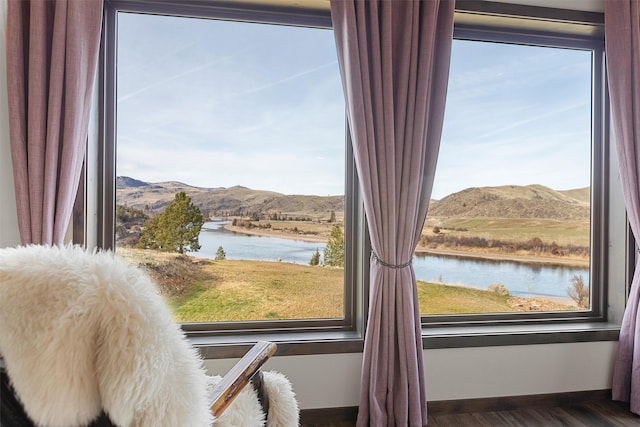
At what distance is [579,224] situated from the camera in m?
2.47

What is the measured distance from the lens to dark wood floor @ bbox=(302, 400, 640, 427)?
2047 mm

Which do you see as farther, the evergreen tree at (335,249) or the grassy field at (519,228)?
the grassy field at (519,228)

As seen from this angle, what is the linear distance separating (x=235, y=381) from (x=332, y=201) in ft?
4.15

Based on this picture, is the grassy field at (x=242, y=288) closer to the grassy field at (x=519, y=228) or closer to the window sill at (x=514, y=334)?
the window sill at (x=514, y=334)

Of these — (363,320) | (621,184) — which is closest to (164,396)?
(363,320)

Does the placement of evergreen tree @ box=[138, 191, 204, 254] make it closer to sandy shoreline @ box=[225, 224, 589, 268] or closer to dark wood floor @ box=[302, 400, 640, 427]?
sandy shoreline @ box=[225, 224, 589, 268]

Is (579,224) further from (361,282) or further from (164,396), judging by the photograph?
(164,396)

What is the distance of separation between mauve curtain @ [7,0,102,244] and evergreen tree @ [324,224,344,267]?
125 cm

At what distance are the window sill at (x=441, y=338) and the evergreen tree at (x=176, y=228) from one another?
482 millimetres

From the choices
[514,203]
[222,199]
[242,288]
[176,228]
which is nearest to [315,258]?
[242,288]

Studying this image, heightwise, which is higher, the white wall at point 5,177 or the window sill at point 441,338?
the white wall at point 5,177

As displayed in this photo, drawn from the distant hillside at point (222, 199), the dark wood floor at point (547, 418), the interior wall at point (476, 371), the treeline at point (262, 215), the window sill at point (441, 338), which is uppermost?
the distant hillside at point (222, 199)

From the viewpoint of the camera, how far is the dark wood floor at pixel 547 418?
6.72ft

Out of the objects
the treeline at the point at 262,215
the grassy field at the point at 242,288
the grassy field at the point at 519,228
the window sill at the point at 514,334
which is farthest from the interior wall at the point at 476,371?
the treeline at the point at 262,215
